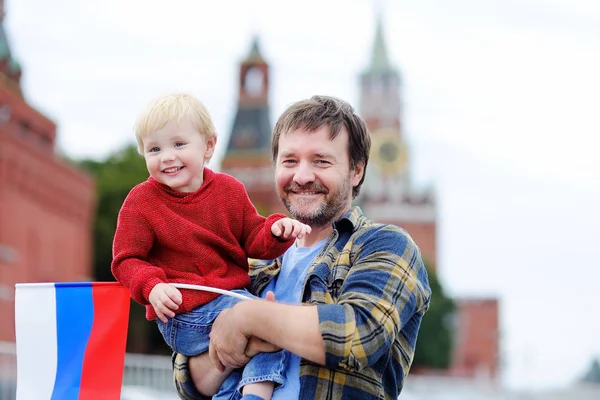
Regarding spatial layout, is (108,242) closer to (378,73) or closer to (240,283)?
(240,283)

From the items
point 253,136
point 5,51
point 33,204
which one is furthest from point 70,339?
point 253,136

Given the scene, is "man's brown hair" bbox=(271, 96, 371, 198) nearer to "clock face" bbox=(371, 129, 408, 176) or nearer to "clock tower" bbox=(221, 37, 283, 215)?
"clock tower" bbox=(221, 37, 283, 215)

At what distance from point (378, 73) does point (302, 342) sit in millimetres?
87705

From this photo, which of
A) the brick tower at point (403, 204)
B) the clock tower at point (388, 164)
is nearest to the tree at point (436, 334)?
the clock tower at point (388, 164)

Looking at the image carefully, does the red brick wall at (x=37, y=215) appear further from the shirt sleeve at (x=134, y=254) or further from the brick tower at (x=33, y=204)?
the shirt sleeve at (x=134, y=254)

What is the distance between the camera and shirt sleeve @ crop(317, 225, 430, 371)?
2.73 metres

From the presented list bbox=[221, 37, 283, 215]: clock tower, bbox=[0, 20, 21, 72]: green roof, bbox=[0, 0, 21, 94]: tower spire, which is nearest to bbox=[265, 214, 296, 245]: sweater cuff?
bbox=[0, 0, 21, 94]: tower spire

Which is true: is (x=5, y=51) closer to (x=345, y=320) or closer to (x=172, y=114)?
(x=172, y=114)

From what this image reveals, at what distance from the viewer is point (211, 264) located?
3.07 meters

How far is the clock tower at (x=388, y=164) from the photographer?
8138 centimetres

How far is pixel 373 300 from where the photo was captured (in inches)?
110

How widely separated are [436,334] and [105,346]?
57.4 m

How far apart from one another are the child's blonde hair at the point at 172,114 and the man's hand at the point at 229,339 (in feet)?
1.91

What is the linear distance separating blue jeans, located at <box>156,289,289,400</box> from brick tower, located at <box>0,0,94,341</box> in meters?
27.8
